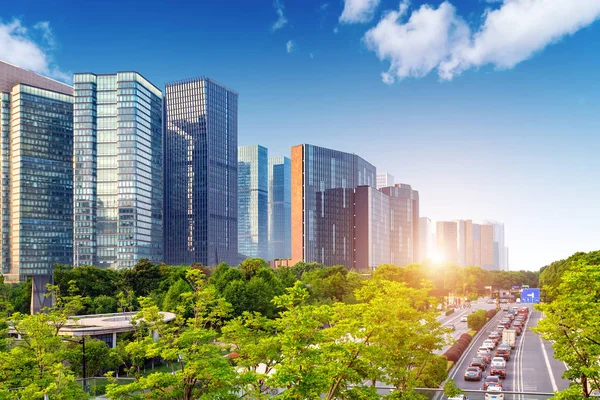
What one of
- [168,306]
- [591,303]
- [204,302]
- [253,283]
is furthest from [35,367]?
[253,283]

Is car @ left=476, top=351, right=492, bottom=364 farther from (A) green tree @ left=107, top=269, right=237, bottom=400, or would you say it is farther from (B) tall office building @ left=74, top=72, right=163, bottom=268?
(B) tall office building @ left=74, top=72, right=163, bottom=268

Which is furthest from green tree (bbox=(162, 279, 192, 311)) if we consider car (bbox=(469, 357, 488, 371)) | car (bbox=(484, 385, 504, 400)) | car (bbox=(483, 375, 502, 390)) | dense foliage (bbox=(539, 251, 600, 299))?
car (bbox=(484, 385, 504, 400))

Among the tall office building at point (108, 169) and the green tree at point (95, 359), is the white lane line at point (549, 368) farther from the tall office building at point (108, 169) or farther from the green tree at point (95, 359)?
the tall office building at point (108, 169)

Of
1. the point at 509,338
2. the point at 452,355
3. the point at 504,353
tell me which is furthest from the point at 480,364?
the point at 509,338

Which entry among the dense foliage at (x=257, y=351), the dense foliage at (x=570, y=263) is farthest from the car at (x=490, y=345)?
the dense foliage at (x=257, y=351)

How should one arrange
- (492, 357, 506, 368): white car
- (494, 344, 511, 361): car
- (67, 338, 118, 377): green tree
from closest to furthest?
(67, 338, 118, 377): green tree
(492, 357, 506, 368): white car
(494, 344, 511, 361): car

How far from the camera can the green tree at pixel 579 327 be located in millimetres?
22247

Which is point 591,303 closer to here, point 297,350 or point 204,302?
point 297,350

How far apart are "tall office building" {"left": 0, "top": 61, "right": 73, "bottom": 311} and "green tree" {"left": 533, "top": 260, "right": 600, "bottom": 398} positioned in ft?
528

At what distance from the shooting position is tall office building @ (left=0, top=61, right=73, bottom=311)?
520 ft

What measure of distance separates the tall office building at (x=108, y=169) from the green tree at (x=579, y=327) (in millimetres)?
148983

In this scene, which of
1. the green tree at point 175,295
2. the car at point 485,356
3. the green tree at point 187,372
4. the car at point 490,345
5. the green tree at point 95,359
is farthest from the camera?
the car at point 490,345

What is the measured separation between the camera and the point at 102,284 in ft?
284

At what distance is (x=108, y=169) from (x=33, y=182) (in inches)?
1001
